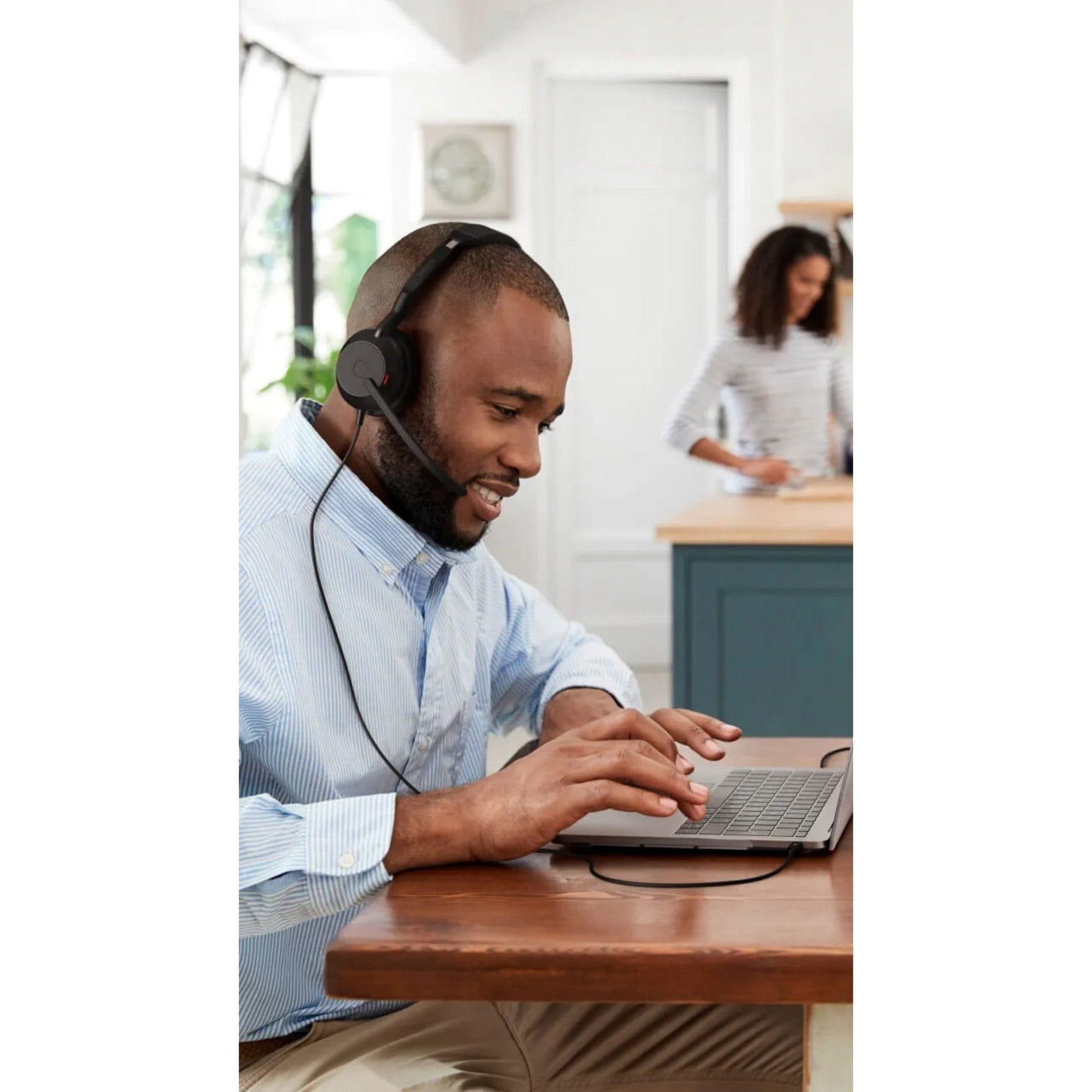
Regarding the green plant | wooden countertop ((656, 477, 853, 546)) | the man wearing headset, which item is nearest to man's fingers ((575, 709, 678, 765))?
the man wearing headset

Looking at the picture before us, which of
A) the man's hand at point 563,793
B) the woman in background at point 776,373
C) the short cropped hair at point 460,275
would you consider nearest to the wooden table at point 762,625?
the woman in background at point 776,373

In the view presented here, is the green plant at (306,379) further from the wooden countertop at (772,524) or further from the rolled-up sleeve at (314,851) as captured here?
the rolled-up sleeve at (314,851)

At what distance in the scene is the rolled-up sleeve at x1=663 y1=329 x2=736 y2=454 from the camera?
2623 mm

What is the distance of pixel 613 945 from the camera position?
0.67m

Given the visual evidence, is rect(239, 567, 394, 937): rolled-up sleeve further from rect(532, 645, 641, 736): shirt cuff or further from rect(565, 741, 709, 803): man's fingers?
rect(532, 645, 641, 736): shirt cuff

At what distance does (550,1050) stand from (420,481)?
1.45 feet

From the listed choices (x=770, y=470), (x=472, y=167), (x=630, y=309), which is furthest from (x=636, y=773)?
(x=630, y=309)

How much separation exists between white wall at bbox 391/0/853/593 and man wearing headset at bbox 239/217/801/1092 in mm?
1181
